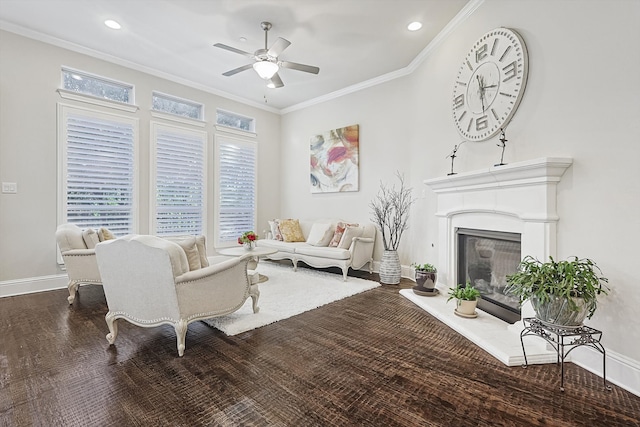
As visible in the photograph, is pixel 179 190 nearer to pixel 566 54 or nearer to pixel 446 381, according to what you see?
pixel 446 381

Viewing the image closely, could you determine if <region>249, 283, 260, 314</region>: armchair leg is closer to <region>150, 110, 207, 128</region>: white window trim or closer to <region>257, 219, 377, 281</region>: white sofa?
<region>257, 219, 377, 281</region>: white sofa

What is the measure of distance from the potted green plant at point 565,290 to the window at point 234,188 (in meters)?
5.18

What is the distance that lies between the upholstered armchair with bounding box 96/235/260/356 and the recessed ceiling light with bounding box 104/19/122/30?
9.71 feet

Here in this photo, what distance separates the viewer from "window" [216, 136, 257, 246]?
5996 mm

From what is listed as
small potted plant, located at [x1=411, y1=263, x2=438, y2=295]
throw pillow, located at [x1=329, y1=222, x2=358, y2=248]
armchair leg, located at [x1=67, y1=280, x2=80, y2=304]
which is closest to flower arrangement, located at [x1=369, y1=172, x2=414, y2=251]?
throw pillow, located at [x1=329, y1=222, x2=358, y2=248]

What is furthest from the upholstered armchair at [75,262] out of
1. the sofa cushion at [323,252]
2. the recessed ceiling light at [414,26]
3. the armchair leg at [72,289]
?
the recessed ceiling light at [414,26]

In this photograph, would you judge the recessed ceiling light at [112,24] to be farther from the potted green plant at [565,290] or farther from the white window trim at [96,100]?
the potted green plant at [565,290]

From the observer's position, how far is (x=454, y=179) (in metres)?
3.38

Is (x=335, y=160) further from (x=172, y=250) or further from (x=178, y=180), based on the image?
(x=172, y=250)

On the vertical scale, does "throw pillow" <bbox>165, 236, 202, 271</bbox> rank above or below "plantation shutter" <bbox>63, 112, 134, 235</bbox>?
below

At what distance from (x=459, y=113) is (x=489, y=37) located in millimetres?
786

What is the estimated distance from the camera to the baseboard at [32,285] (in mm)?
3791

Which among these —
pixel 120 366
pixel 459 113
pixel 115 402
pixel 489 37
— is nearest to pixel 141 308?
pixel 120 366

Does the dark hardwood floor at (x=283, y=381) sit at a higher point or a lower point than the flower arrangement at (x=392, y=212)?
lower
